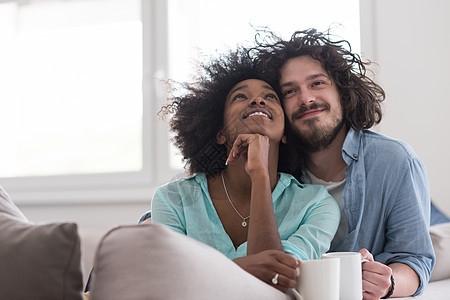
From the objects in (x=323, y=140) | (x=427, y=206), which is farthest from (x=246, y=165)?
(x=427, y=206)

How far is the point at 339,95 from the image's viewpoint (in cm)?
183

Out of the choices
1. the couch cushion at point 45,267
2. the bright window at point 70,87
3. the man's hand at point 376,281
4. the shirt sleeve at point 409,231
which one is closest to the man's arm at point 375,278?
the man's hand at point 376,281

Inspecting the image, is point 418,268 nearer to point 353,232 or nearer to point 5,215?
point 353,232

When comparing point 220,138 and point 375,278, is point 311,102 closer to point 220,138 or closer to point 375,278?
point 220,138

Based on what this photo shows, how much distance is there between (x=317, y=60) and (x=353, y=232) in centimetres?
59

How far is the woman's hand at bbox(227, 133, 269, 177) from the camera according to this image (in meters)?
1.52

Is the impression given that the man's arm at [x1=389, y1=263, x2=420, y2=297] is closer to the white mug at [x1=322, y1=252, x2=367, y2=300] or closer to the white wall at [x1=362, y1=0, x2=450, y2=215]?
the white mug at [x1=322, y1=252, x2=367, y2=300]

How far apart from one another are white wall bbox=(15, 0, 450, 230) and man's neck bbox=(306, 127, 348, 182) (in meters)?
0.88

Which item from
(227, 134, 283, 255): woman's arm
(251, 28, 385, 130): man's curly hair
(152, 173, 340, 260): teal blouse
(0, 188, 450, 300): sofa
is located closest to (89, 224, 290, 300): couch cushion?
(0, 188, 450, 300): sofa

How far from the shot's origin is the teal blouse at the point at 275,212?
146 cm

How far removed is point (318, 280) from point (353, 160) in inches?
32.5

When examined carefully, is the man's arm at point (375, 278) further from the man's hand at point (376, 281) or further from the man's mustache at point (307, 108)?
the man's mustache at point (307, 108)

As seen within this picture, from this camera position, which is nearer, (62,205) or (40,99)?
(62,205)

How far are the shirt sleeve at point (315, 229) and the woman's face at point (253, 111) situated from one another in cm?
22
